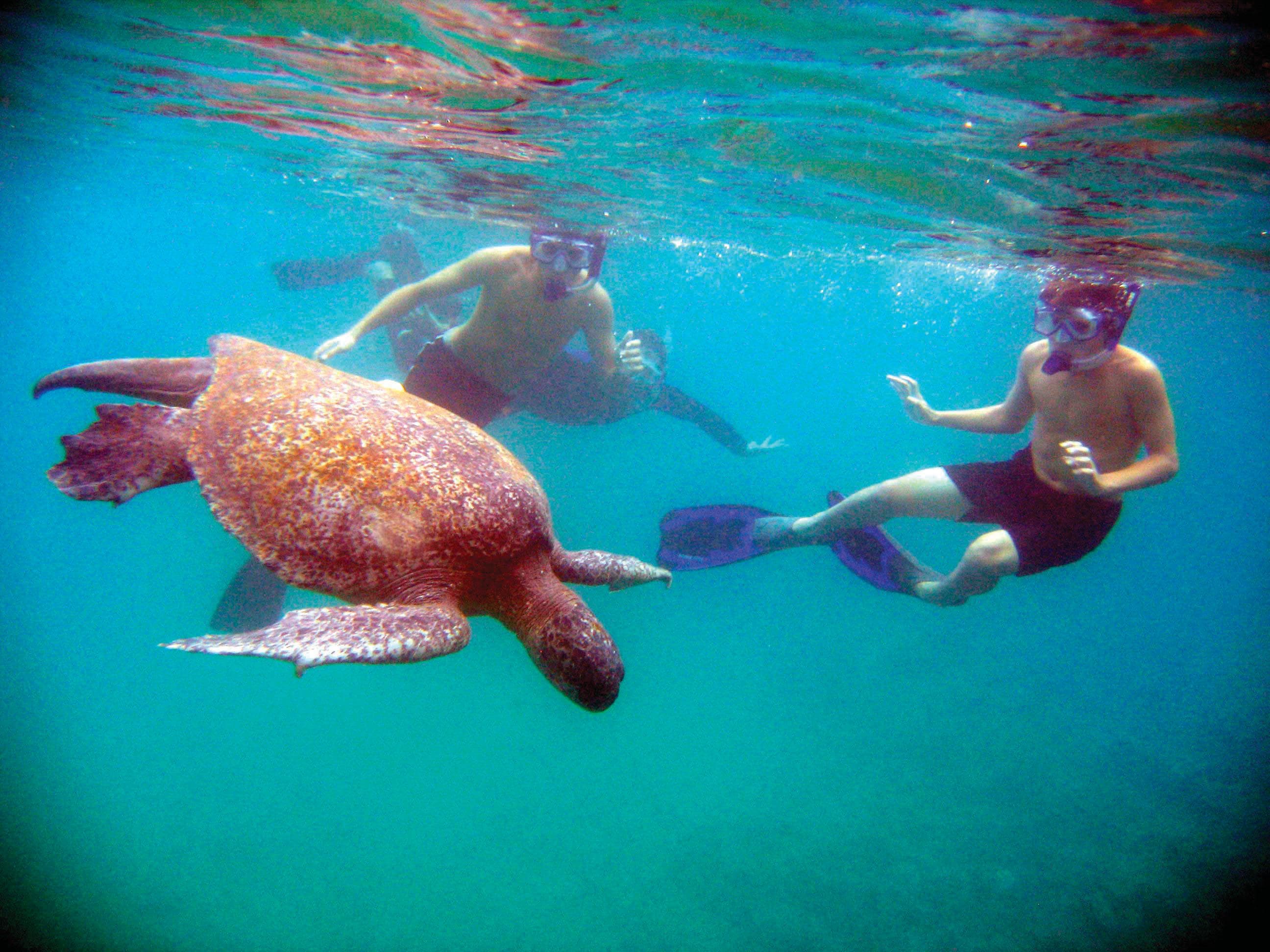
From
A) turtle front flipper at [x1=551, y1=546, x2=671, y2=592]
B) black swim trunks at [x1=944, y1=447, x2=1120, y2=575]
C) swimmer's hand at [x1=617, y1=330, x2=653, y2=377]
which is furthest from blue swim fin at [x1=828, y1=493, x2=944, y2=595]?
turtle front flipper at [x1=551, y1=546, x2=671, y2=592]

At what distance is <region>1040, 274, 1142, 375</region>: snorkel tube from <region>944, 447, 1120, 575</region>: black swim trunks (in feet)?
3.09

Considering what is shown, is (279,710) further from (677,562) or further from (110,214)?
(110,214)

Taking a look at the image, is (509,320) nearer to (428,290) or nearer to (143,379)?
(428,290)

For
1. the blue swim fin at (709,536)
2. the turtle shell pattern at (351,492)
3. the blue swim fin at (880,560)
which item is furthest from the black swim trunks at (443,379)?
the blue swim fin at (880,560)

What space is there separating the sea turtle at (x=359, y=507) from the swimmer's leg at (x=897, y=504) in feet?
10.9

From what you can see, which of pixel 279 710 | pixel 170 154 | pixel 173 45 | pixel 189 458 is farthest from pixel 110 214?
pixel 189 458

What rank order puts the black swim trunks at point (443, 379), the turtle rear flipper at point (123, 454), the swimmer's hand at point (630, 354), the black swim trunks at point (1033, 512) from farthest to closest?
the black swim trunks at point (443, 379), the swimmer's hand at point (630, 354), the black swim trunks at point (1033, 512), the turtle rear flipper at point (123, 454)

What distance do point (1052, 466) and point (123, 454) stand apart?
23.5ft

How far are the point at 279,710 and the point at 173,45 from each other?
15570 mm

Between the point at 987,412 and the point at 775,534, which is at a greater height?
the point at 987,412

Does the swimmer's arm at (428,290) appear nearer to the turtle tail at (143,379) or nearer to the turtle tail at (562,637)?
the turtle tail at (143,379)

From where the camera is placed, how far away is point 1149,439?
4.67m

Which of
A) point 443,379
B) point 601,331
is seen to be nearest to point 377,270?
point 443,379

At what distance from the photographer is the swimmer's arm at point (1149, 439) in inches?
173
